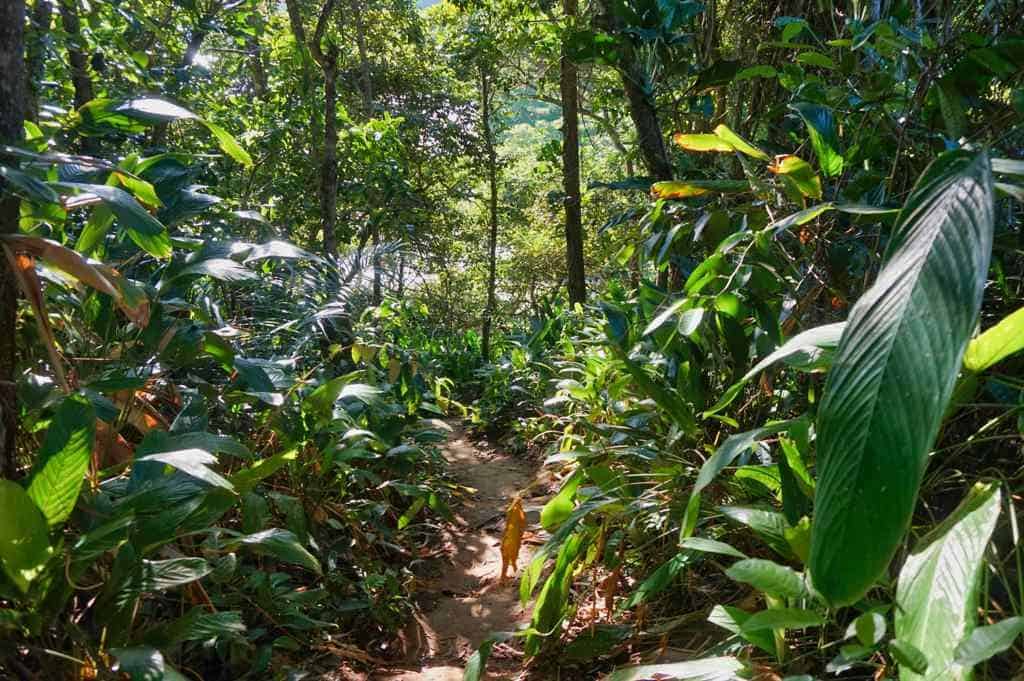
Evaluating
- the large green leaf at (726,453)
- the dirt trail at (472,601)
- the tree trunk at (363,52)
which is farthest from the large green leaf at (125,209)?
the tree trunk at (363,52)

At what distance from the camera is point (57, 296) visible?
1.89m

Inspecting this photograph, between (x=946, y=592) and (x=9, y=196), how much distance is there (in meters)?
1.71

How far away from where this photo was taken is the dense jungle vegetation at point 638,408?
87 cm

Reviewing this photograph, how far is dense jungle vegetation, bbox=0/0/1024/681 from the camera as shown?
87 centimetres

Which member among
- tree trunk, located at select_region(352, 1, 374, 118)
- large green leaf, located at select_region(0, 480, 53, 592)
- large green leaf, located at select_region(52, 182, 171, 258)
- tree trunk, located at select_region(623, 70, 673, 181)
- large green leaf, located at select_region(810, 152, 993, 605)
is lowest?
large green leaf, located at select_region(0, 480, 53, 592)

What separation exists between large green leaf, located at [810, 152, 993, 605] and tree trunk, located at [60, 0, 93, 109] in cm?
345

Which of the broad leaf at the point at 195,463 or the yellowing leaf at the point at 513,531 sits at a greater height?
the broad leaf at the point at 195,463

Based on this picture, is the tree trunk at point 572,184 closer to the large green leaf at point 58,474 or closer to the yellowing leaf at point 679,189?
the yellowing leaf at point 679,189

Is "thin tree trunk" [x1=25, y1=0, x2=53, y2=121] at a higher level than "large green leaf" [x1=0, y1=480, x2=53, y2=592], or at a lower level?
higher

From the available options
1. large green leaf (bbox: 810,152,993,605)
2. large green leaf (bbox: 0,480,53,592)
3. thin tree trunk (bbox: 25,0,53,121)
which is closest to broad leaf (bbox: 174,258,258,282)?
large green leaf (bbox: 0,480,53,592)

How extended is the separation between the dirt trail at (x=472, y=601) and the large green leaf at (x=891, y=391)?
1.56 meters

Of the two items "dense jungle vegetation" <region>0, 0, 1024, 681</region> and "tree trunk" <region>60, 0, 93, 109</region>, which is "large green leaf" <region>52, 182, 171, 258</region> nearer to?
"dense jungle vegetation" <region>0, 0, 1024, 681</region>

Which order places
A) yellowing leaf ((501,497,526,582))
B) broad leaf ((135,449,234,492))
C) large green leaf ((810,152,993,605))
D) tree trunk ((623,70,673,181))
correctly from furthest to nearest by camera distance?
tree trunk ((623,70,673,181)) < yellowing leaf ((501,497,526,582)) < broad leaf ((135,449,234,492)) < large green leaf ((810,152,993,605))

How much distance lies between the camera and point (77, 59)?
3734 millimetres
